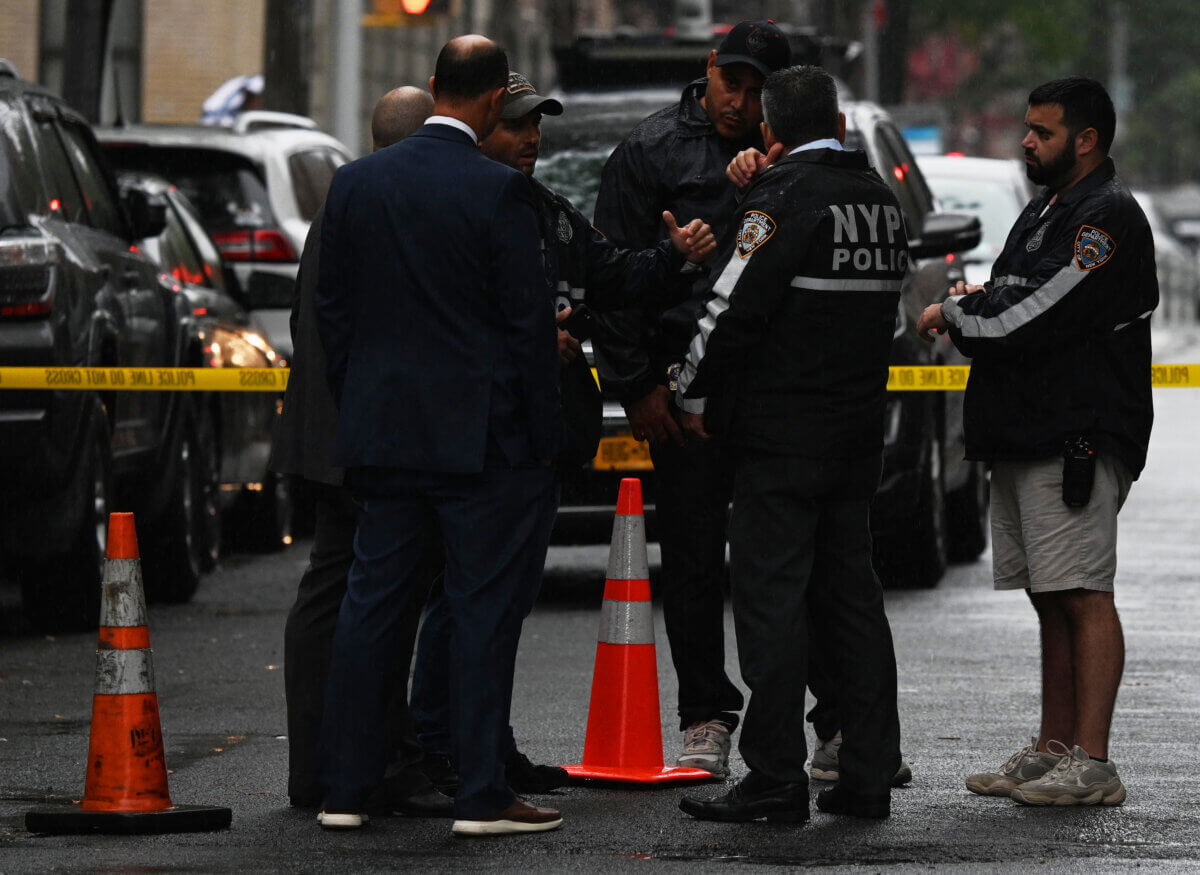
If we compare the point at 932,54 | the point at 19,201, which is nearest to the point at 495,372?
the point at 19,201

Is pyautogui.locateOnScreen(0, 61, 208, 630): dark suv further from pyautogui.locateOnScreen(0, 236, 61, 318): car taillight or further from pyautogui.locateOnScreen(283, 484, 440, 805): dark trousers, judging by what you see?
pyautogui.locateOnScreen(283, 484, 440, 805): dark trousers

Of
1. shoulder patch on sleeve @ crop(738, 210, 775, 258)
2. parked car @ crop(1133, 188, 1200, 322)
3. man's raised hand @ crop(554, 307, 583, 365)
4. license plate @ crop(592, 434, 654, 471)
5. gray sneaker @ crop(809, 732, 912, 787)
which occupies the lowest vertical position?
parked car @ crop(1133, 188, 1200, 322)

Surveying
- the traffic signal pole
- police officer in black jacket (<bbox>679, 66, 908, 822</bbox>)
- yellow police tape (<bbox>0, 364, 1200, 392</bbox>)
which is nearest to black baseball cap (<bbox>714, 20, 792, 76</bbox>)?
police officer in black jacket (<bbox>679, 66, 908, 822</bbox>)

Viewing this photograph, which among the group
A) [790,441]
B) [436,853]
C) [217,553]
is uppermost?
[790,441]

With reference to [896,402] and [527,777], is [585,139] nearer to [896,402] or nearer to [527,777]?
[896,402]

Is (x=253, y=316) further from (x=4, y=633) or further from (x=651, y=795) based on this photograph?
(x=651, y=795)

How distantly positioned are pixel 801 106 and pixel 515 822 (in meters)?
1.84

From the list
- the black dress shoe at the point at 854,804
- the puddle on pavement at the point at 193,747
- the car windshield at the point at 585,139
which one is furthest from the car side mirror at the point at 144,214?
the black dress shoe at the point at 854,804

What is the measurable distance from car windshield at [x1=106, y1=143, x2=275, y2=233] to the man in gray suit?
7.44 metres

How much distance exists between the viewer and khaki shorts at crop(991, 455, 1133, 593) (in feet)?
22.4

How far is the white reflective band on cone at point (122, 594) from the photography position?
6391mm

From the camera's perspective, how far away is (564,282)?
22.4ft

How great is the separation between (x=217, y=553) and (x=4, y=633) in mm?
2507

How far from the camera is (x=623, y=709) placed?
7051 mm
